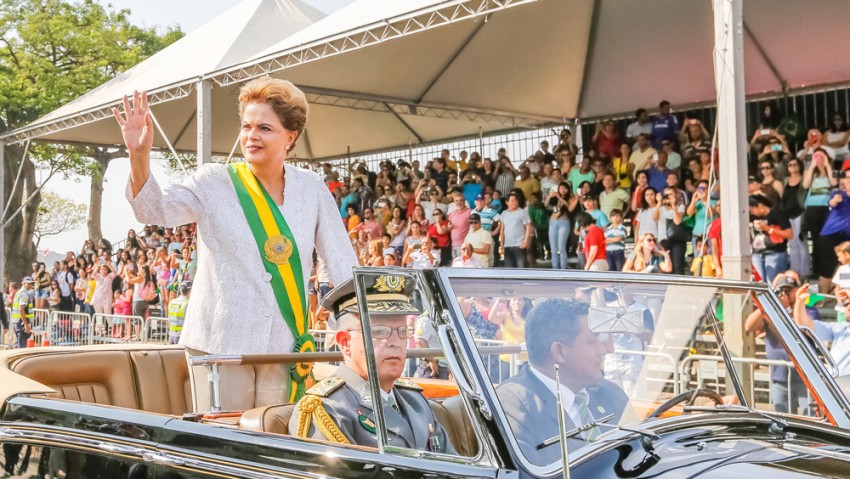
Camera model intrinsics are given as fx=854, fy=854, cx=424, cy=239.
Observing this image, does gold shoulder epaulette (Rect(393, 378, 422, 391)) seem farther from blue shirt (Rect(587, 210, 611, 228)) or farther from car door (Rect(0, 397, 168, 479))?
blue shirt (Rect(587, 210, 611, 228))

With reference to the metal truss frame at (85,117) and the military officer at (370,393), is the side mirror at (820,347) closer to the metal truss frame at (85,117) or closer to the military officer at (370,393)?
the military officer at (370,393)

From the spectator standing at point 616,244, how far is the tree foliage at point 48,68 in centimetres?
2156

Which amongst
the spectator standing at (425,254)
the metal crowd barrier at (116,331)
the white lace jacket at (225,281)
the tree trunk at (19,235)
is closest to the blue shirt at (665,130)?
the spectator standing at (425,254)

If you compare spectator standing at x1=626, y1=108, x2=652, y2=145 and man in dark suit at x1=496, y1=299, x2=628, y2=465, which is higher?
spectator standing at x1=626, y1=108, x2=652, y2=145

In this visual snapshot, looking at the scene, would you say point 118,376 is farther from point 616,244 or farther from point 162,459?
point 616,244

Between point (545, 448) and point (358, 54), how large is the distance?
474 inches

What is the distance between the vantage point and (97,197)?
3328 cm

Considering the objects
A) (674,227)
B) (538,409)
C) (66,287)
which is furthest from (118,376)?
(66,287)

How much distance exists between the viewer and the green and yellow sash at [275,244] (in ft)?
10.9

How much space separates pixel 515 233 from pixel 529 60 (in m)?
3.64

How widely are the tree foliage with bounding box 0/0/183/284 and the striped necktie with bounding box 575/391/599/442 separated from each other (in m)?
28.2

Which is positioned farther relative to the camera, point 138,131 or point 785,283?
point 785,283

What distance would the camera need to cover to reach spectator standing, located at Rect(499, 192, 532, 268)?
12.6 metres

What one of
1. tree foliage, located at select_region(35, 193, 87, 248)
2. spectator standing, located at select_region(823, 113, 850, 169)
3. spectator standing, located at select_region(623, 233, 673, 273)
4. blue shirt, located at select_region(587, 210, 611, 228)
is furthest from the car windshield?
tree foliage, located at select_region(35, 193, 87, 248)
